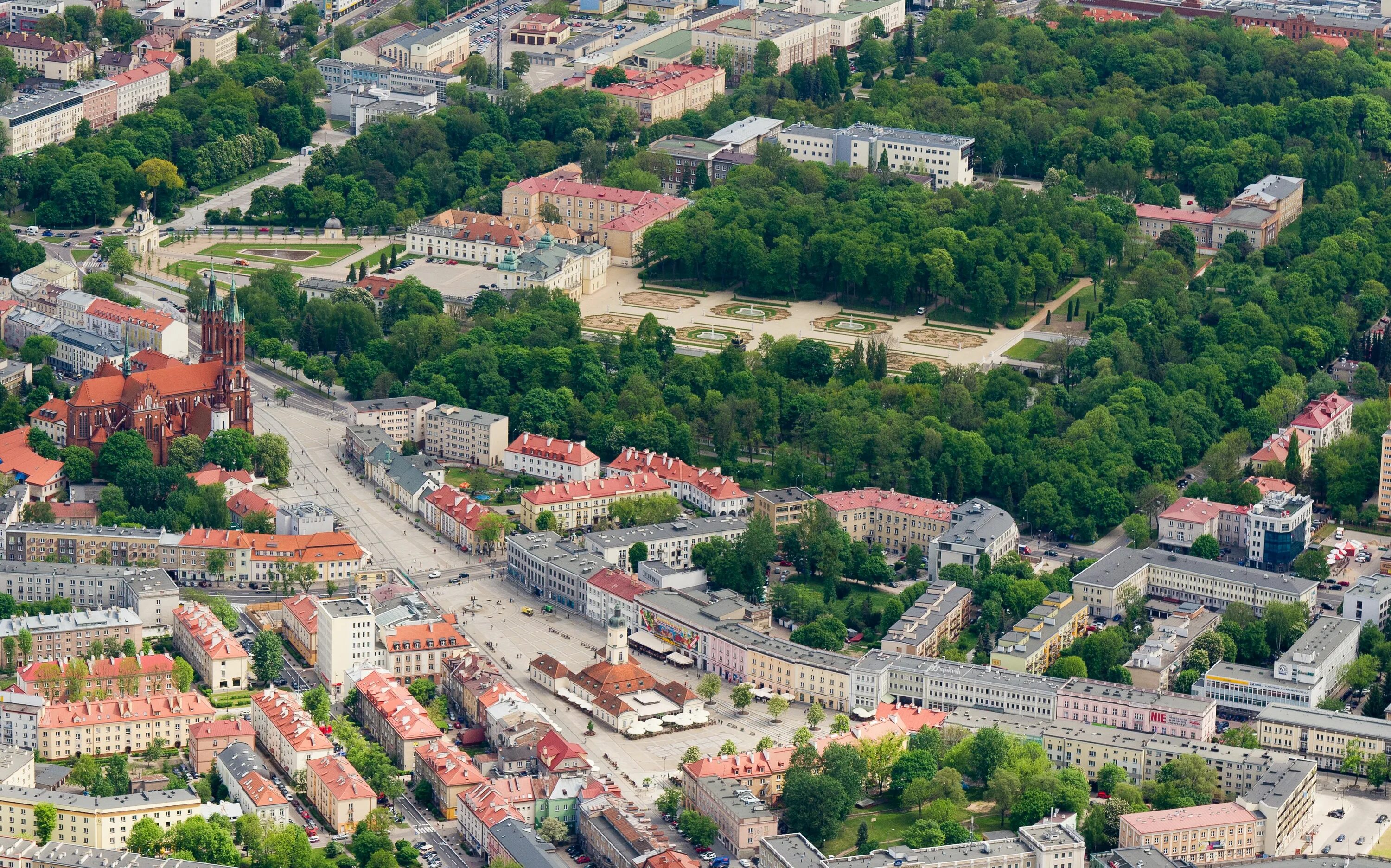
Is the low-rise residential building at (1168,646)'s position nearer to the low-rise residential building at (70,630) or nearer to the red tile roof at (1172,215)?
the low-rise residential building at (70,630)

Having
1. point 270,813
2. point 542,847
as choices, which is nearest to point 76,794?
point 270,813

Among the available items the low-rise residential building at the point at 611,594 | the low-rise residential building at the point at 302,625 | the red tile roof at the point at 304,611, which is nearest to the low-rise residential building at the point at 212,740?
the low-rise residential building at the point at 302,625

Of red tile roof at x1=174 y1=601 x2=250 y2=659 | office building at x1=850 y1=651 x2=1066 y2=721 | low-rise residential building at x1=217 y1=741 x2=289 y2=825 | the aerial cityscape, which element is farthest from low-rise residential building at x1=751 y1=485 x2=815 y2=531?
low-rise residential building at x1=217 y1=741 x2=289 y2=825

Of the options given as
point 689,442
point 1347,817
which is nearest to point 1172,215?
point 689,442

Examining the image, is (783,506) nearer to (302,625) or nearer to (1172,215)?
(302,625)

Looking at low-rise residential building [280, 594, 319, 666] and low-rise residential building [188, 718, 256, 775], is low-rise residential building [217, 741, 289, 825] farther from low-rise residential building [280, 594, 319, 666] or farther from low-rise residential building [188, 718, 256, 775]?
low-rise residential building [280, 594, 319, 666]

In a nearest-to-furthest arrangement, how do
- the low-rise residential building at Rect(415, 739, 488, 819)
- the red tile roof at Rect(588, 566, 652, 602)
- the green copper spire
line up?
the low-rise residential building at Rect(415, 739, 488, 819), the red tile roof at Rect(588, 566, 652, 602), the green copper spire

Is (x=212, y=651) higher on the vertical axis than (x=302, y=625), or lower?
higher
